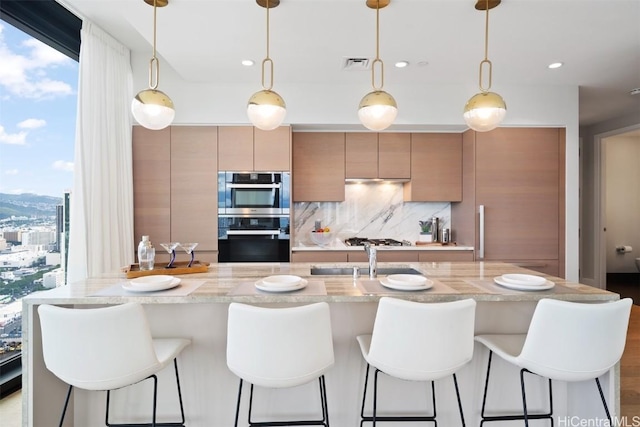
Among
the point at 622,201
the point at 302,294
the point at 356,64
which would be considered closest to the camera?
the point at 302,294

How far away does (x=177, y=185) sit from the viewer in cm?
362

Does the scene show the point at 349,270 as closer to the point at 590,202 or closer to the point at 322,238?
the point at 322,238

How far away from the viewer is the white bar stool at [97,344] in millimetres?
1429

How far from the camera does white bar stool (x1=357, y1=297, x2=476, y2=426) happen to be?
1.46 m

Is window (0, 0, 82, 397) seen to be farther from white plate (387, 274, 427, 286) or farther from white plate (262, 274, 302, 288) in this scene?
white plate (387, 274, 427, 286)

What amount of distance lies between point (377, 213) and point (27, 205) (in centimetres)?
332

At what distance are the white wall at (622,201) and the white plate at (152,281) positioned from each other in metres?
7.01

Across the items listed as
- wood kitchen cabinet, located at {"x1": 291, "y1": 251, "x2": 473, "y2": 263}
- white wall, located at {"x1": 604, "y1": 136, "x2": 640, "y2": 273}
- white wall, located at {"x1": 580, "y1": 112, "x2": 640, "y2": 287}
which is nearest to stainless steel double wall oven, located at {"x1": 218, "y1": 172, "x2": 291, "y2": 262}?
wood kitchen cabinet, located at {"x1": 291, "y1": 251, "x2": 473, "y2": 263}

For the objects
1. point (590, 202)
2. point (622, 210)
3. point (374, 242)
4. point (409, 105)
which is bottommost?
point (374, 242)

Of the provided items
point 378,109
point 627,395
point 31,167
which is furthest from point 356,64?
point 627,395

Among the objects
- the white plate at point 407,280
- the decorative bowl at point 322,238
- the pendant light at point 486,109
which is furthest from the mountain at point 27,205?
the pendant light at point 486,109

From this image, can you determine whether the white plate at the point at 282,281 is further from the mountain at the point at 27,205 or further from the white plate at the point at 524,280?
the mountain at the point at 27,205

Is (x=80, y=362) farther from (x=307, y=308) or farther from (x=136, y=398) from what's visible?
(x=307, y=308)

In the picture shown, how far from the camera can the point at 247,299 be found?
5.47 feet
